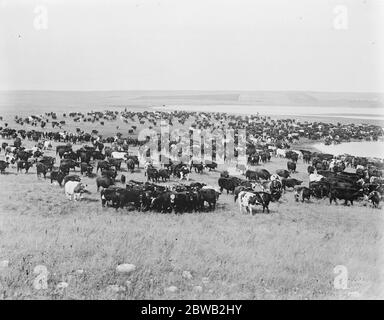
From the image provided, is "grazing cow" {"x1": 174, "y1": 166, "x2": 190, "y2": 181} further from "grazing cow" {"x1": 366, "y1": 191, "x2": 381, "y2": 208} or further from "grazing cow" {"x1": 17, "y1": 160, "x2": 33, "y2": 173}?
"grazing cow" {"x1": 366, "y1": 191, "x2": 381, "y2": 208}

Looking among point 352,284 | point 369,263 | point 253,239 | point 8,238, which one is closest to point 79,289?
point 8,238

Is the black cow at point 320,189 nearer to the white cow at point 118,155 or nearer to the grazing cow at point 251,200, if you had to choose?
the grazing cow at point 251,200

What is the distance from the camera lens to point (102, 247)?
38.5 ft

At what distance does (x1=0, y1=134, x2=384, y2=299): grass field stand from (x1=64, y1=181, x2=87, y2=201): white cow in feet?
2.52

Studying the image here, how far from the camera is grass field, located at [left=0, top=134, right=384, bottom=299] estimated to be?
10297mm

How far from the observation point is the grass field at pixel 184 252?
10.3 metres

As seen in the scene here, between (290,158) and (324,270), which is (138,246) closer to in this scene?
(324,270)

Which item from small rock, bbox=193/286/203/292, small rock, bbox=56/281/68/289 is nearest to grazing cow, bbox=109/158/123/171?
small rock, bbox=56/281/68/289

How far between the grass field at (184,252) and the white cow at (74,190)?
0.77 meters

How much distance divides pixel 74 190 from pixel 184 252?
7369mm

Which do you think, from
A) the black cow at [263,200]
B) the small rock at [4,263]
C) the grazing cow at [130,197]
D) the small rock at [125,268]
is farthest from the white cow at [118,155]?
the small rock at [125,268]
